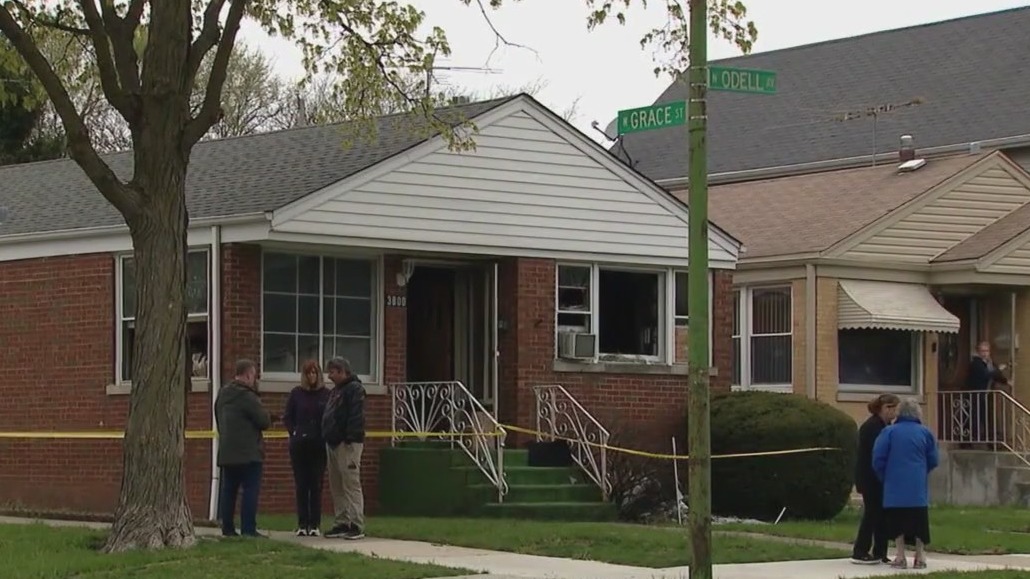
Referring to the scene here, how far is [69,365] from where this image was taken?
22.0m

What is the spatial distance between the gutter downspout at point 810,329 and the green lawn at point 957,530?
10.7 feet

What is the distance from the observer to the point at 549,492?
20.5m

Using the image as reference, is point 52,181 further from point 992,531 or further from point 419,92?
point 992,531

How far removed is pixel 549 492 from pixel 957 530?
14.4 feet

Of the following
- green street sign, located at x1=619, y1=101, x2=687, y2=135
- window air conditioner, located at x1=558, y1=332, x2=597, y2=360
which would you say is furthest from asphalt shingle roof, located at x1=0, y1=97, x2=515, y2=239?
green street sign, located at x1=619, y1=101, x2=687, y2=135

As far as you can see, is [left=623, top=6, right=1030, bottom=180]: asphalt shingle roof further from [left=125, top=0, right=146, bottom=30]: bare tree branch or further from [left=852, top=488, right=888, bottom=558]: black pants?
[left=125, top=0, right=146, bottom=30]: bare tree branch

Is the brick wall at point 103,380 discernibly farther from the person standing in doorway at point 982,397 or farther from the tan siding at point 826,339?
the person standing in doorway at point 982,397

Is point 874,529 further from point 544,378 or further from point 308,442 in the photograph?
point 544,378

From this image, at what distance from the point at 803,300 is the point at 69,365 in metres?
10.3

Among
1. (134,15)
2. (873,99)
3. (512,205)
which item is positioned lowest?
(512,205)

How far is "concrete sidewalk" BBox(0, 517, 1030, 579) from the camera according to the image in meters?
15.0

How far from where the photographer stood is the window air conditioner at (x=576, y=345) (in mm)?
22516

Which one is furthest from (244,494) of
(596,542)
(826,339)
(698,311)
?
(826,339)

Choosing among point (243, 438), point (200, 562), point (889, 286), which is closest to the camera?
point (200, 562)
